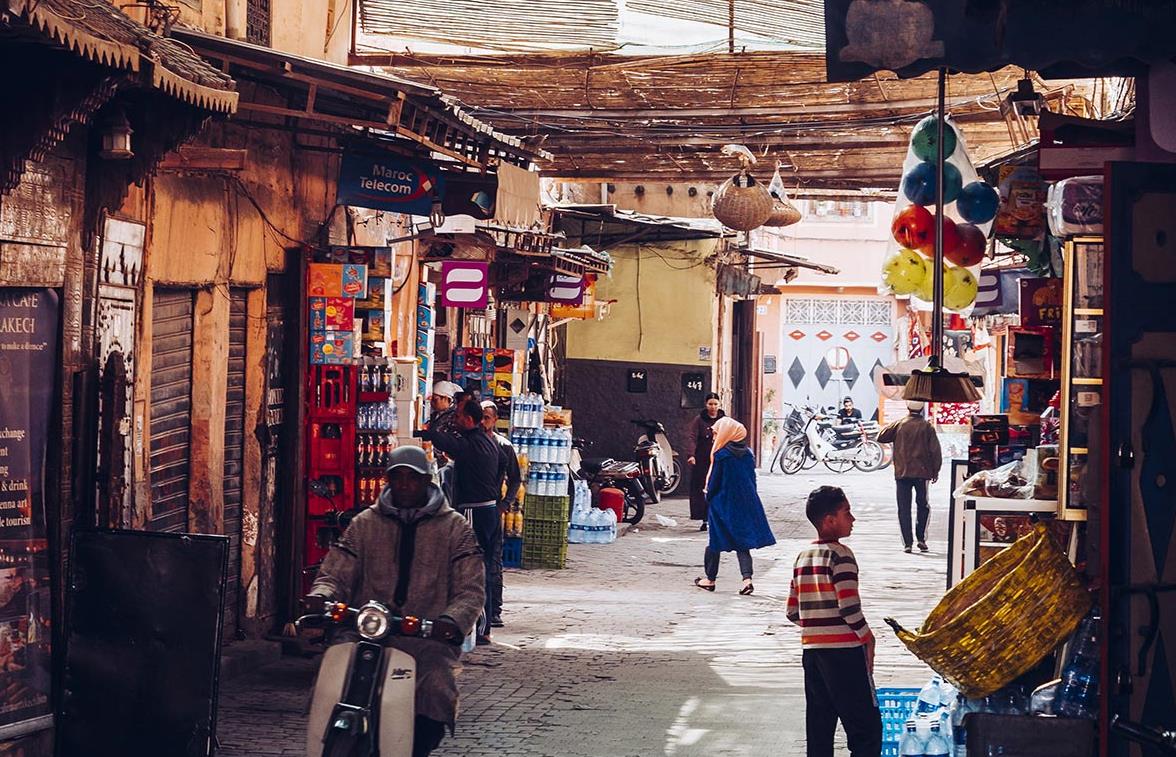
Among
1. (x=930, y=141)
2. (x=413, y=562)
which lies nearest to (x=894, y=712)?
(x=413, y=562)

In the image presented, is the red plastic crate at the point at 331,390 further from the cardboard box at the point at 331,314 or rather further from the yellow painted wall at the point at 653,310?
the yellow painted wall at the point at 653,310

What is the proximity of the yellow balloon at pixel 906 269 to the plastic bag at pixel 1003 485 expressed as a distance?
1.49m

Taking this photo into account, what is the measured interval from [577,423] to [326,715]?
21.1 meters

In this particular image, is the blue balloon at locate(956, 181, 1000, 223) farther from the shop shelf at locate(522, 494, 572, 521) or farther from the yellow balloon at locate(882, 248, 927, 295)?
the shop shelf at locate(522, 494, 572, 521)

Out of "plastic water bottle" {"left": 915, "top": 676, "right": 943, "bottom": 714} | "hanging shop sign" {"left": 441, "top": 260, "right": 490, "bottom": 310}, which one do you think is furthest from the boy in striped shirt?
"hanging shop sign" {"left": 441, "top": 260, "right": 490, "bottom": 310}

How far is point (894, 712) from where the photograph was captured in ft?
26.0

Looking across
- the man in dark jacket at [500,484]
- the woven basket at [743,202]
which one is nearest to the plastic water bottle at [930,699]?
the man in dark jacket at [500,484]

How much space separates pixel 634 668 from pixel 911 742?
4283mm

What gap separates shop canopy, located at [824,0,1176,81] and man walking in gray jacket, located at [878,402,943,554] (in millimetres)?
13021

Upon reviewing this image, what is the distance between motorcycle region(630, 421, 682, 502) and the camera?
82.1 ft

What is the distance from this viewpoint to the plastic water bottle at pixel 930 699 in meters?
7.53

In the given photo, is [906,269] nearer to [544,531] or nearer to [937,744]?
[937,744]

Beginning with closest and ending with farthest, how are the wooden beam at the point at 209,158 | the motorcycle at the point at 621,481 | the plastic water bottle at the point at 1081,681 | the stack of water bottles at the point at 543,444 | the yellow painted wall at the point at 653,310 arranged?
the plastic water bottle at the point at 1081,681, the wooden beam at the point at 209,158, the stack of water bottles at the point at 543,444, the motorcycle at the point at 621,481, the yellow painted wall at the point at 653,310

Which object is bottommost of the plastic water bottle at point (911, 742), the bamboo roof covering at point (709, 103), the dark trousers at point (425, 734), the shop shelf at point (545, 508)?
the plastic water bottle at point (911, 742)
